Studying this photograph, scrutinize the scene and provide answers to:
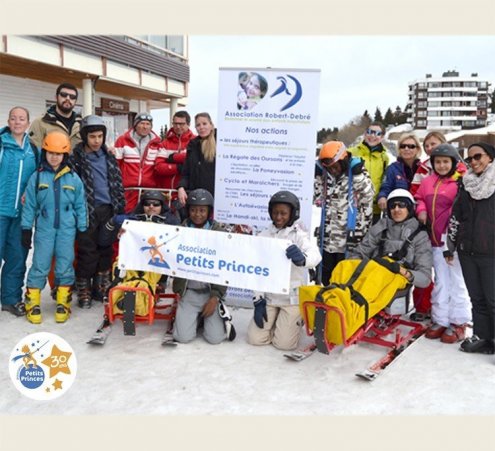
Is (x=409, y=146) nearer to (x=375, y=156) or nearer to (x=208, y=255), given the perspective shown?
(x=375, y=156)

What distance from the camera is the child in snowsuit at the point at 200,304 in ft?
15.2

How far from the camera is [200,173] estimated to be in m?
5.89

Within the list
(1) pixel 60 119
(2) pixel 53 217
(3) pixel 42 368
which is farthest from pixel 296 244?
(1) pixel 60 119

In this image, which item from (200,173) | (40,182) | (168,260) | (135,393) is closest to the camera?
(135,393)

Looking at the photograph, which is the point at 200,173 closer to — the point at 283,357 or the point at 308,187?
the point at 308,187

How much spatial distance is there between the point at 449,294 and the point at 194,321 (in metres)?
2.58

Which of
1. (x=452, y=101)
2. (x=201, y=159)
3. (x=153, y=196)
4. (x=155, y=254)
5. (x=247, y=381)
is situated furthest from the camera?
(x=452, y=101)

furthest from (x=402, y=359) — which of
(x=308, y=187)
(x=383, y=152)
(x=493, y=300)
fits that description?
(x=383, y=152)

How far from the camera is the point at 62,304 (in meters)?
5.18

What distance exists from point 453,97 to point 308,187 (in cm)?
11857

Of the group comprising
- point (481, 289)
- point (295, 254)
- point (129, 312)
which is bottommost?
point (129, 312)

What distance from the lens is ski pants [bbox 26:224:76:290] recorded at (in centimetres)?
502

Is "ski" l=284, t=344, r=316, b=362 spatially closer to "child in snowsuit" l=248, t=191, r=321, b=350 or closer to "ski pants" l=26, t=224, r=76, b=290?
"child in snowsuit" l=248, t=191, r=321, b=350

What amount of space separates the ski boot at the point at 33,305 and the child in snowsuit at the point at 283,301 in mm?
2284
